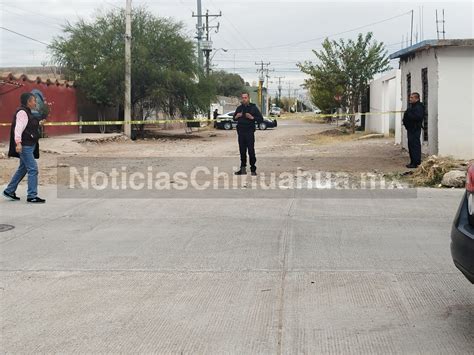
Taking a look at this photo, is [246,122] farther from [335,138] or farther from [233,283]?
[335,138]

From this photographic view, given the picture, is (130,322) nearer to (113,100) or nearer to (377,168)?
(377,168)

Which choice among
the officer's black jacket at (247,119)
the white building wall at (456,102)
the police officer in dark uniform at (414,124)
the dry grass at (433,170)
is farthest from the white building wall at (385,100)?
the officer's black jacket at (247,119)

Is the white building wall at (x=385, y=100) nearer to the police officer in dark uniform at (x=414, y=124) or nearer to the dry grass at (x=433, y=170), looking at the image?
the police officer in dark uniform at (x=414, y=124)

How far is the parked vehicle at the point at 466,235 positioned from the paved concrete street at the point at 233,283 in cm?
54

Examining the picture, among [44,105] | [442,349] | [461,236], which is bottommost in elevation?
[442,349]

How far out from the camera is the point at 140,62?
3169 centimetres

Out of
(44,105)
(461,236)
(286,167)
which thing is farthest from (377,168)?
(44,105)

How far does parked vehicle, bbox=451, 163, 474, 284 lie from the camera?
4070 mm

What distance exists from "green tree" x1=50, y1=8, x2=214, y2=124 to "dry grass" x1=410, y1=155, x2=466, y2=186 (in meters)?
A: 20.5

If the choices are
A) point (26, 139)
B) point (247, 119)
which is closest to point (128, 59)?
point (247, 119)

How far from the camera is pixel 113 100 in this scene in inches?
1309

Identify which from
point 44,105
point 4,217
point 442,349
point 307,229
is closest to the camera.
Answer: point 442,349

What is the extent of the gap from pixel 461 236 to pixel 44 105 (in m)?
25.4

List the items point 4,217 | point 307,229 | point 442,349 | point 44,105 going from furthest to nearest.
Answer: point 44,105 < point 4,217 < point 307,229 < point 442,349
